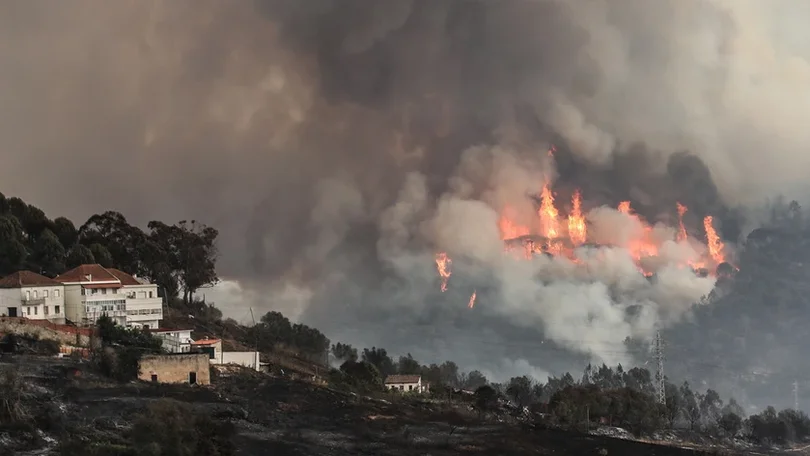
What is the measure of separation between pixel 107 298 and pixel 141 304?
5.01 metres

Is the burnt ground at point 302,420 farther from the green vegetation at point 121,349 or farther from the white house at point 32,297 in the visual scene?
the white house at point 32,297

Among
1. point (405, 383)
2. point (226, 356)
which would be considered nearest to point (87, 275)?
point (226, 356)

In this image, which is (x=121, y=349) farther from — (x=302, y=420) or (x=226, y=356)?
(x=226, y=356)

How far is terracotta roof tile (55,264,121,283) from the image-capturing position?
82.5m

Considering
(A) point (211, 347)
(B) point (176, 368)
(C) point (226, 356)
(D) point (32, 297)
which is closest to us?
(B) point (176, 368)

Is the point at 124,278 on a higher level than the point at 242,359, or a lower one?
higher

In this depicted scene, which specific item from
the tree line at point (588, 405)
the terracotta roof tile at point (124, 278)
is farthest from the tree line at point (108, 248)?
the tree line at point (588, 405)

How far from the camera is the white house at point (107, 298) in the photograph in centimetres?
8188

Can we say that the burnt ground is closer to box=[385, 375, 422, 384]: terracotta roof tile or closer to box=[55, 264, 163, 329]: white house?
box=[55, 264, 163, 329]: white house

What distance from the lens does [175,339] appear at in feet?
274

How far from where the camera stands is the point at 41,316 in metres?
77.7

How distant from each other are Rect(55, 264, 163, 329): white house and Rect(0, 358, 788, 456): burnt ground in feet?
64.4

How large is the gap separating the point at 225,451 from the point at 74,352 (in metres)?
34.3

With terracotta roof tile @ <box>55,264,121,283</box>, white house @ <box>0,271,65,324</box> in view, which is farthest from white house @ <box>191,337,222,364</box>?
white house @ <box>0,271,65,324</box>
